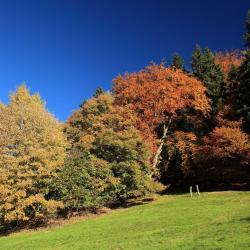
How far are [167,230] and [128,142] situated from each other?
19.7 metres

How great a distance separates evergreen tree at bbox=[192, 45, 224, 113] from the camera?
54.3 metres

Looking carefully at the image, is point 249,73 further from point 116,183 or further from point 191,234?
point 191,234

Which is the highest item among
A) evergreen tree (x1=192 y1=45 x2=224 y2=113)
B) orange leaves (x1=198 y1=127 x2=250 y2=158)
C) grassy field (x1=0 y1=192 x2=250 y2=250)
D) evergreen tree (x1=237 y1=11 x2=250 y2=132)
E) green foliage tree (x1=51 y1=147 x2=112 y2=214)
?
evergreen tree (x1=192 y1=45 x2=224 y2=113)

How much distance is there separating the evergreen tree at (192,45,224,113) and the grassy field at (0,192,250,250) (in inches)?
742

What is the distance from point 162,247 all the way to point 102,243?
218 inches

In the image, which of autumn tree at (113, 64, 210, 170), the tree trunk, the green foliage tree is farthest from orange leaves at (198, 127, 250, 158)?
the green foliage tree

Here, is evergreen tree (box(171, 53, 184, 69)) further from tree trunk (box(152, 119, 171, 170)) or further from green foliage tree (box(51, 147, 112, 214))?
green foliage tree (box(51, 147, 112, 214))

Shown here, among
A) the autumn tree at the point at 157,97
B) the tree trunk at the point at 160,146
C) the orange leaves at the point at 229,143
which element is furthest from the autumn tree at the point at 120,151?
the orange leaves at the point at 229,143

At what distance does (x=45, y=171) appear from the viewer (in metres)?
35.5

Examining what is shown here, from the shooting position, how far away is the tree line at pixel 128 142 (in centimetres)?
3556

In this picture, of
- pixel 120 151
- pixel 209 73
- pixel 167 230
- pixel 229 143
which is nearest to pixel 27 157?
pixel 120 151

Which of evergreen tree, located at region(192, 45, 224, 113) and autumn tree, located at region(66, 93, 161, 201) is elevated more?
evergreen tree, located at region(192, 45, 224, 113)

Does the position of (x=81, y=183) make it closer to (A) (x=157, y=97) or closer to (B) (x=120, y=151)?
(B) (x=120, y=151)

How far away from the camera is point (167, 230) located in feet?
80.3
